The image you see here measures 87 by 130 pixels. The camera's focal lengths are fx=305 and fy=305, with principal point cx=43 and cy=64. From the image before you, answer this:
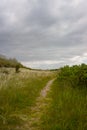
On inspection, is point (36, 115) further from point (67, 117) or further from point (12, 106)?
point (67, 117)

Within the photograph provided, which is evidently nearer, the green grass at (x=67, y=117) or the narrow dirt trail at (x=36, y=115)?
the green grass at (x=67, y=117)

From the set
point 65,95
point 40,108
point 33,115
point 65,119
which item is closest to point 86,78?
point 65,95

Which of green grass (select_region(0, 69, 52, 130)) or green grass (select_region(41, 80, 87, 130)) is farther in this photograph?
green grass (select_region(0, 69, 52, 130))

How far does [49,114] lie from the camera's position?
878 cm

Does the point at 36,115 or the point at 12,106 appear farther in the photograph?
the point at 12,106

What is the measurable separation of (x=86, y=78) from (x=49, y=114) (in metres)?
7.53

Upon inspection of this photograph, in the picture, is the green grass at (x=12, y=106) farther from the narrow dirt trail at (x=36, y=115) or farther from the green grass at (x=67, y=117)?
the green grass at (x=67, y=117)

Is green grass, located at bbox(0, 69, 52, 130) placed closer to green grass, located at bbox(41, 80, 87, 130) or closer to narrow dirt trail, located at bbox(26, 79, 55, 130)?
narrow dirt trail, located at bbox(26, 79, 55, 130)

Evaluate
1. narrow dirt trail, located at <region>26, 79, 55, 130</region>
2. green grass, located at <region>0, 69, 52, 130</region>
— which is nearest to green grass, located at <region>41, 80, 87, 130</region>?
narrow dirt trail, located at <region>26, 79, 55, 130</region>

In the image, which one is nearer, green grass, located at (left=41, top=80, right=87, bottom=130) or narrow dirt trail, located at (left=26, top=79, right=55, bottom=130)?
green grass, located at (left=41, top=80, right=87, bottom=130)

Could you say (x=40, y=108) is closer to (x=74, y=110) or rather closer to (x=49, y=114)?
(x=49, y=114)

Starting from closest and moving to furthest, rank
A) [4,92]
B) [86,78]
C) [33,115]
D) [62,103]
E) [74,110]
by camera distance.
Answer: [74,110]
[33,115]
[62,103]
[4,92]
[86,78]

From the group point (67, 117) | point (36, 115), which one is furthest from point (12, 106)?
point (67, 117)

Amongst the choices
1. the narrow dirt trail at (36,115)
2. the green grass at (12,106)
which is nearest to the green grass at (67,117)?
the narrow dirt trail at (36,115)
